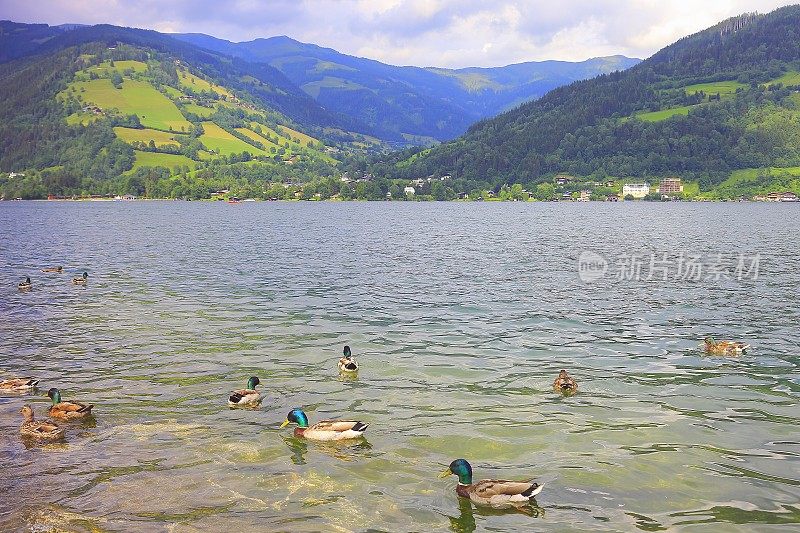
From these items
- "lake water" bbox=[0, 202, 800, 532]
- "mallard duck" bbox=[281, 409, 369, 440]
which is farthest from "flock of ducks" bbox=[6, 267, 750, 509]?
"lake water" bbox=[0, 202, 800, 532]

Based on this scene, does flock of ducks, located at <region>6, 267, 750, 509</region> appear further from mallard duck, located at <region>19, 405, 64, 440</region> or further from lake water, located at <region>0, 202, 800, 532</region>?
lake water, located at <region>0, 202, 800, 532</region>

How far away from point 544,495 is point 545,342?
1544cm

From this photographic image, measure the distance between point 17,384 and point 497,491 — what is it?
1707cm

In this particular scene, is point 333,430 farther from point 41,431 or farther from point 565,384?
point 565,384

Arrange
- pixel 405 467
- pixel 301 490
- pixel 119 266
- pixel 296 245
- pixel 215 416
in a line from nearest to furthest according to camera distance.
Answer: pixel 301 490 → pixel 405 467 → pixel 215 416 → pixel 119 266 → pixel 296 245

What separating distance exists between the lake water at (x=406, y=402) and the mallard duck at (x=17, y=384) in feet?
1.51

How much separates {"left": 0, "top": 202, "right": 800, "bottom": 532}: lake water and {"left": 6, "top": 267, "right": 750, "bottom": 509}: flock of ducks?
382 millimetres

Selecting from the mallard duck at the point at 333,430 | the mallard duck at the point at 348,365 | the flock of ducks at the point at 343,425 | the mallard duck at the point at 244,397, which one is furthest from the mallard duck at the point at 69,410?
the mallard duck at the point at 348,365

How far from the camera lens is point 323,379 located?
24.9m

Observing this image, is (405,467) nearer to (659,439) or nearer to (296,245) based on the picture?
(659,439)

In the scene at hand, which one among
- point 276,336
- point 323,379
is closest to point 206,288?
point 276,336

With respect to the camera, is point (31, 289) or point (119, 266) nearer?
point (31, 289)

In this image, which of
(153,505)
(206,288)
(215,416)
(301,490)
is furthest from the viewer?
(206,288)

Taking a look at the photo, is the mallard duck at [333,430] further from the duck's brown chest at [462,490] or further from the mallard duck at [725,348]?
the mallard duck at [725,348]
